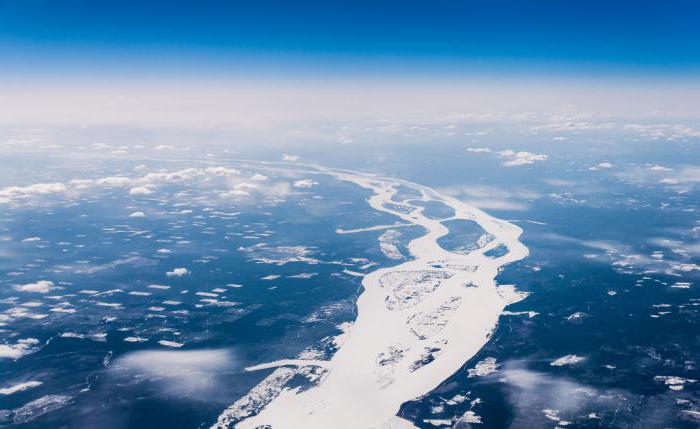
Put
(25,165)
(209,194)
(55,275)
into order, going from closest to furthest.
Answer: (55,275) < (209,194) < (25,165)

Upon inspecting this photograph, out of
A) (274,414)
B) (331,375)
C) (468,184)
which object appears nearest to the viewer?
(274,414)

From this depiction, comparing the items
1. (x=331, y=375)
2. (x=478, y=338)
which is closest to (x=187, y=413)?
(x=331, y=375)

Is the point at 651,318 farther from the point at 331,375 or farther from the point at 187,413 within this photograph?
the point at 187,413

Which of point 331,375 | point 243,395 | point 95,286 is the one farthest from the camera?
point 95,286

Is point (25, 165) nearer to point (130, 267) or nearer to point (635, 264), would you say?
point (130, 267)

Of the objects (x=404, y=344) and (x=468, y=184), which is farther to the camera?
(x=468, y=184)

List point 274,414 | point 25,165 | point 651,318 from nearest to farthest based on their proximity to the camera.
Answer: point 274,414 → point 651,318 → point 25,165

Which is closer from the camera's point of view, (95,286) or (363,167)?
(95,286)

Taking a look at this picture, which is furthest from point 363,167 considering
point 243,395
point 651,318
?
point 243,395
